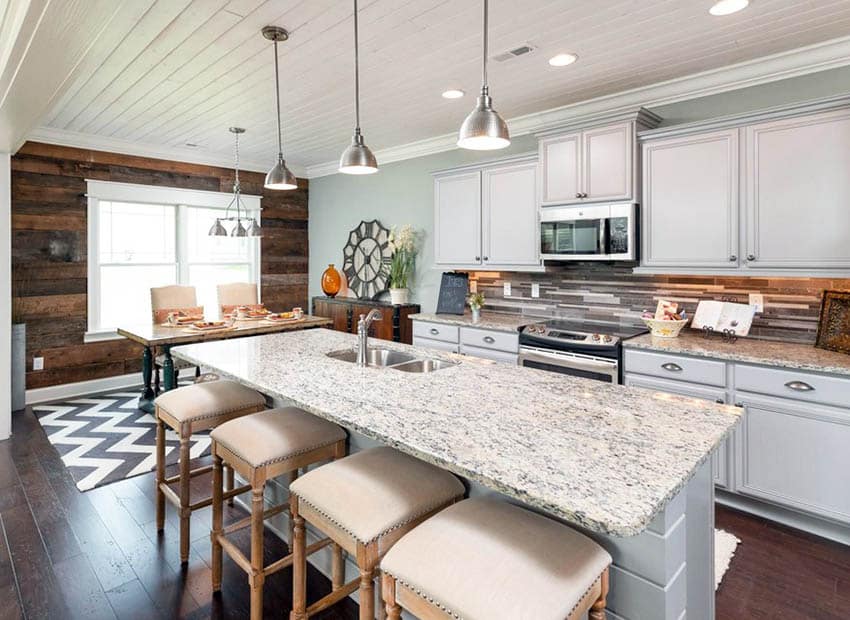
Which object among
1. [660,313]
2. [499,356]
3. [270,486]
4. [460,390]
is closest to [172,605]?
[270,486]

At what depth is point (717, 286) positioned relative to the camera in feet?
11.0

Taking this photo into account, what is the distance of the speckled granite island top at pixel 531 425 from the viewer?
1090mm

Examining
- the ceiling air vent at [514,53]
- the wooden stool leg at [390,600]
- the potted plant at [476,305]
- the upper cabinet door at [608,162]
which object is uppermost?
the ceiling air vent at [514,53]

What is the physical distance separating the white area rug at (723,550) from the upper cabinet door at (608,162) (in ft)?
6.74

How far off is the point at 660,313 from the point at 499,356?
1.18m

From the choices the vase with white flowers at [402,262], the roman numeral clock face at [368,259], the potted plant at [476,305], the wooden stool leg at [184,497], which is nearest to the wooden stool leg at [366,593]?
the wooden stool leg at [184,497]

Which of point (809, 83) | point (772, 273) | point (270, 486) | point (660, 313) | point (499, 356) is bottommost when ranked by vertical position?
point (270, 486)

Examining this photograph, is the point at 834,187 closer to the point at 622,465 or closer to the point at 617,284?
the point at 617,284

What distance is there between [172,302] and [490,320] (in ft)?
10.1

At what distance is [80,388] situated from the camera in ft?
16.6

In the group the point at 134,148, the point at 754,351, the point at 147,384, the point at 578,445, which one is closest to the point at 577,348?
the point at 754,351

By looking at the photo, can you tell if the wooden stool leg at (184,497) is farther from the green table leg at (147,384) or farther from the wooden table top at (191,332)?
the green table leg at (147,384)

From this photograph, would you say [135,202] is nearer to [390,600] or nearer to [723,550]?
[390,600]

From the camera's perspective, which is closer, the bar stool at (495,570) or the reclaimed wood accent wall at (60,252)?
the bar stool at (495,570)
